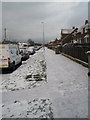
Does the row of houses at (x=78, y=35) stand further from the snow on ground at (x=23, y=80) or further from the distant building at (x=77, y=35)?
the snow on ground at (x=23, y=80)

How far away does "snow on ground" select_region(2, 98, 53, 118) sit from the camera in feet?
12.8

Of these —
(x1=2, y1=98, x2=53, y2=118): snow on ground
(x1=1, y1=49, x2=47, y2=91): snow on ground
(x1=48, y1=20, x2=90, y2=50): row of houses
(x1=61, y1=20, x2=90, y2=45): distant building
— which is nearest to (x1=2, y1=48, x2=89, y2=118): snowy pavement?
(x1=2, y1=98, x2=53, y2=118): snow on ground

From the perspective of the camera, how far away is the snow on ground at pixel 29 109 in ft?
12.8

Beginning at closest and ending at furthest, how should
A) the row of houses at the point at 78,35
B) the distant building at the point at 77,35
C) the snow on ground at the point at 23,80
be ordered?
1. the snow on ground at the point at 23,80
2. the row of houses at the point at 78,35
3. the distant building at the point at 77,35

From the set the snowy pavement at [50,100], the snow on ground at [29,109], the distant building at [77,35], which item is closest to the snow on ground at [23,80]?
the snowy pavement at [50,100]

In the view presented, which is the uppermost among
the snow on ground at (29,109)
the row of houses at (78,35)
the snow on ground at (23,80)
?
the row of houses at (78,35)

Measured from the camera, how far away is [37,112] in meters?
4.04

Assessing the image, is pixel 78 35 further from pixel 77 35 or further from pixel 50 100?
pixel 50 100

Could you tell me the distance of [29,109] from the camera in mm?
4242

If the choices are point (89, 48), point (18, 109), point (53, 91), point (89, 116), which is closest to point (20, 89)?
point (53, 91)

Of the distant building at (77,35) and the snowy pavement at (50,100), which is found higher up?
the distant building at (77,35)

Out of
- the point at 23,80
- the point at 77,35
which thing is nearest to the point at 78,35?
the point at 77,35

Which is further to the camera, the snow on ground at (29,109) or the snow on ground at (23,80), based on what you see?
the snow on ground at (23,80)

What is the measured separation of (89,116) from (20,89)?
3.25 m
